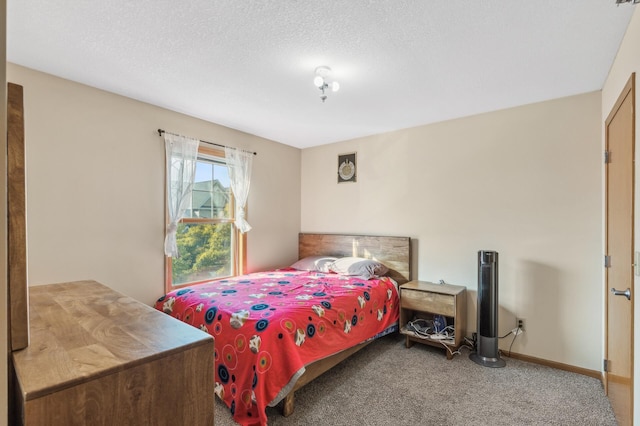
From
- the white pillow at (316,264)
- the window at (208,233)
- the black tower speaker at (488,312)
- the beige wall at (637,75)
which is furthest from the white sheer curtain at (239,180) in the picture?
the beige wall at (637,75)

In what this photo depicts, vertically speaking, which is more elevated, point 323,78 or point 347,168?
point 323,78

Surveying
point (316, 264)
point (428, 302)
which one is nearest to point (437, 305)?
point (428, 302)

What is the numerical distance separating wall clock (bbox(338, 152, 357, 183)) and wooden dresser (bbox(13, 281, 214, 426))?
3.24 meters

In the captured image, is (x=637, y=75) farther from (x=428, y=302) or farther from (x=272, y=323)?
(x=272, y=323)

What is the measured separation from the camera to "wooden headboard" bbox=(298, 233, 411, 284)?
3.60 metres

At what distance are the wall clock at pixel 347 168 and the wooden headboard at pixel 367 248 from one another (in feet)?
2.58

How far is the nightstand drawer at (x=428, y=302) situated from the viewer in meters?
2.96

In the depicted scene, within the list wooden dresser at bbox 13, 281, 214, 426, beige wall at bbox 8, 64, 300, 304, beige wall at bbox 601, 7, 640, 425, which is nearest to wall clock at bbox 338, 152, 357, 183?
beige wall at bbox 8, 64, 300, 304

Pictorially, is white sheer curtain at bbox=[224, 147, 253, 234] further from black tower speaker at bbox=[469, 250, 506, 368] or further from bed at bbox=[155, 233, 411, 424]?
black tower speaker at bbox=[469, 250, 506, 368]

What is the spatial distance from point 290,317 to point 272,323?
0.16m

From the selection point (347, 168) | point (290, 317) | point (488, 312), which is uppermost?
point (347, 168)

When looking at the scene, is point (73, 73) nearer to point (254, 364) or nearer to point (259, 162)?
point (259, 162)

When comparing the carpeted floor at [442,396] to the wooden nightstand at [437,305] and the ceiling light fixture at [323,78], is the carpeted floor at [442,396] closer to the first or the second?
the wooden nightstand at [437,305]

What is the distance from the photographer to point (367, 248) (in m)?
3.93
